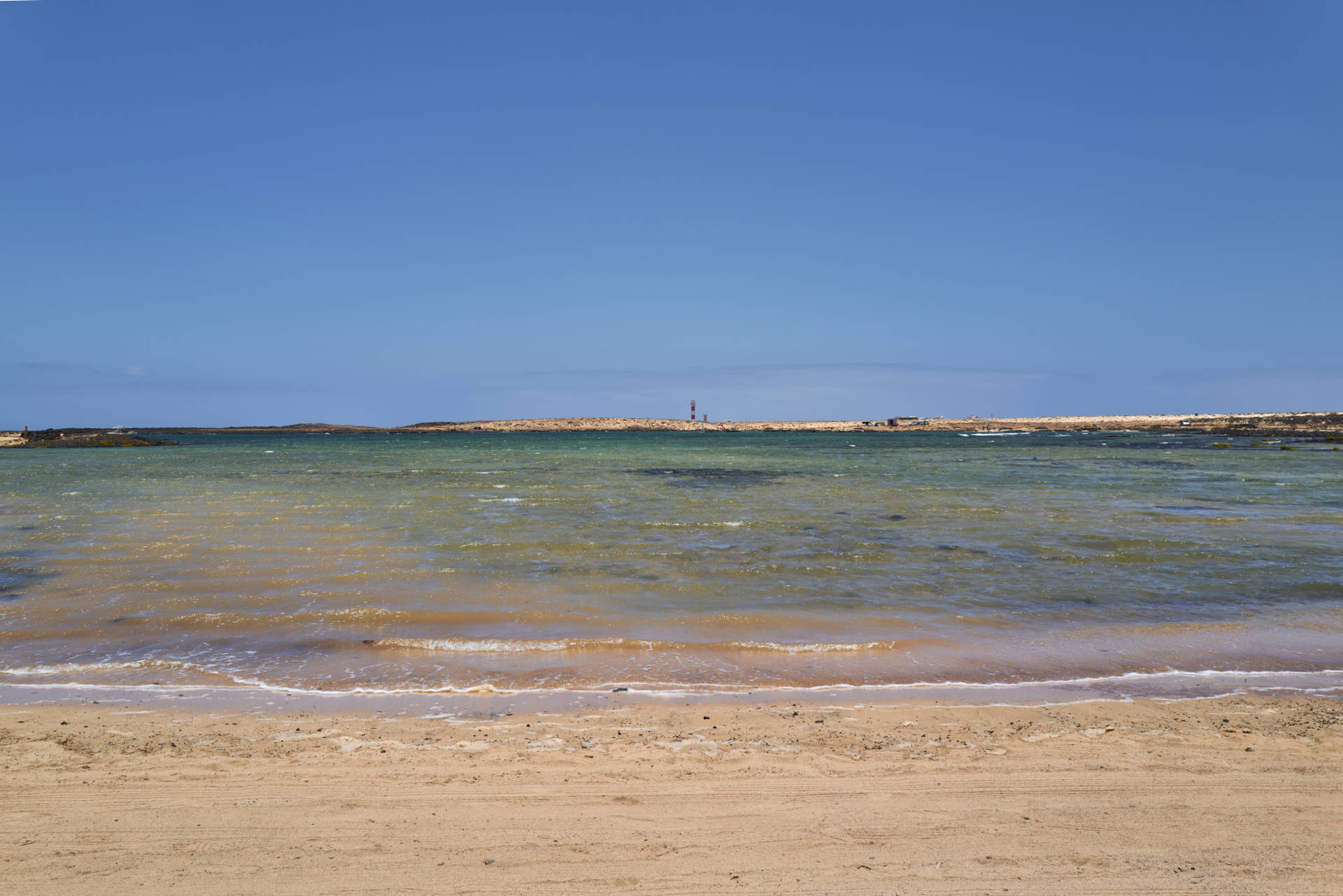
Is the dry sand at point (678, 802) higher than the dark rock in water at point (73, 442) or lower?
lower

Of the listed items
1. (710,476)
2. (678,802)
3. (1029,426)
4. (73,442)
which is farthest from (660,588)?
(1029,426)

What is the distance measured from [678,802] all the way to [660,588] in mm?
6894

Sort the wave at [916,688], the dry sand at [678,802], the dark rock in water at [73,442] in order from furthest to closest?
1. the dark rock in water at [73,442]
2. the wave at [916,688]
3. the dry sand at [678,802]

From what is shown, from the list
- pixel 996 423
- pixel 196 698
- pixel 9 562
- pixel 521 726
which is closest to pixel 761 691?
pixel 521 726

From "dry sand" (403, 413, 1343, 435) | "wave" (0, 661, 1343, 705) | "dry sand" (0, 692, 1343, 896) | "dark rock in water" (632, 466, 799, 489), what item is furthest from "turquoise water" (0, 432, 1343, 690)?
"dry sand" (403, 413, 1343, 435)

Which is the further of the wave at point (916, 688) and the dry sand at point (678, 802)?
the wave at point (916, 688)

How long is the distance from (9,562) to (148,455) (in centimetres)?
5330

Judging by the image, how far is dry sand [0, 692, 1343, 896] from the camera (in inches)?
151

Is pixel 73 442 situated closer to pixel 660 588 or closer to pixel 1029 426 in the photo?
pixel 660 588

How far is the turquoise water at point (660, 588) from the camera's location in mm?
7961

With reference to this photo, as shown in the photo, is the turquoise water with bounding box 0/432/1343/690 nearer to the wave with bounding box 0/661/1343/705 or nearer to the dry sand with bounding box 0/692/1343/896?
the wave with bounding box 0/661/1343/705

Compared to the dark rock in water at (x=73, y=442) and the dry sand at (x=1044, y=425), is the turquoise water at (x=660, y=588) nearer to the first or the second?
the dark rock in water at (x=73, y=442)

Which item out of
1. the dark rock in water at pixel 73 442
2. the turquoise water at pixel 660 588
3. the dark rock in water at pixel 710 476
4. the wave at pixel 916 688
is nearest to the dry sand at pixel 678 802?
the wave at pixel 916 688

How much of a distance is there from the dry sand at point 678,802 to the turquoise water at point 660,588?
4.62 ft
